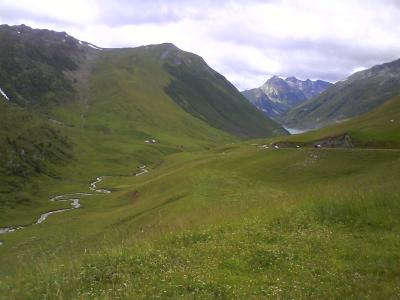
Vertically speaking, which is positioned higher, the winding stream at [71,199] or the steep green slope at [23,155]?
the steep green slope at [23,155]

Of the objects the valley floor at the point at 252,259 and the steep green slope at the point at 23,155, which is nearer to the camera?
the valley floor at the point at 252,259

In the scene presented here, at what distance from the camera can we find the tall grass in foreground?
13.6m

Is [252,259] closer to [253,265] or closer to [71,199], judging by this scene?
[253,265]

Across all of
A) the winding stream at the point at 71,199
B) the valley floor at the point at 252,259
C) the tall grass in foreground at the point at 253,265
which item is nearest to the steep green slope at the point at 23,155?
the winding stream at the point at 71,199

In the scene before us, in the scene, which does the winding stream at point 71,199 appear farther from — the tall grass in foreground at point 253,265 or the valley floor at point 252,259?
the tall grass in foreground at point 253,265

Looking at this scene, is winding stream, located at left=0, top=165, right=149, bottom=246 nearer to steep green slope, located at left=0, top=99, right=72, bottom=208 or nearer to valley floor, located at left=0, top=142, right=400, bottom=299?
steep green slope, located at left=0, top=99, right=72, bottom=208

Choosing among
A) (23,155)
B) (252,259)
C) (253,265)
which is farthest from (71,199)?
(253,265)

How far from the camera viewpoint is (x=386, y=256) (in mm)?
15492

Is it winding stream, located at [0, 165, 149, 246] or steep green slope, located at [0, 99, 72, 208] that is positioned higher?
steep green slope, located at [0, 99, 72, 208]

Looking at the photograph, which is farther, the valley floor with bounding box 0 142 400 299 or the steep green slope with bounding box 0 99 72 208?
the steep green slope with bounding box 0 99 72 208

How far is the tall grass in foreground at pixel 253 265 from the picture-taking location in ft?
44.8

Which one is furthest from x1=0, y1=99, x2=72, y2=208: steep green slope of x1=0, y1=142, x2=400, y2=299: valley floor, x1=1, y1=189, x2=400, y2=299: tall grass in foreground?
x1=1, y1=189, x2=400, y2=299: tall grass in foreground

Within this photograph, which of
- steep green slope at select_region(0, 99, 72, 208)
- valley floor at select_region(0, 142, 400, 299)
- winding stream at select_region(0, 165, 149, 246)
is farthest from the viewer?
steep green slope at select_region(0, 99, 72, 208)

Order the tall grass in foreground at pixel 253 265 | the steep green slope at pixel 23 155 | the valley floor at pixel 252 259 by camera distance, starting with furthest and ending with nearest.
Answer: the steep green slope at pixel 23 155
the valley floor at pixel 252 259
the tall grass in foreground at pixel 253 265
